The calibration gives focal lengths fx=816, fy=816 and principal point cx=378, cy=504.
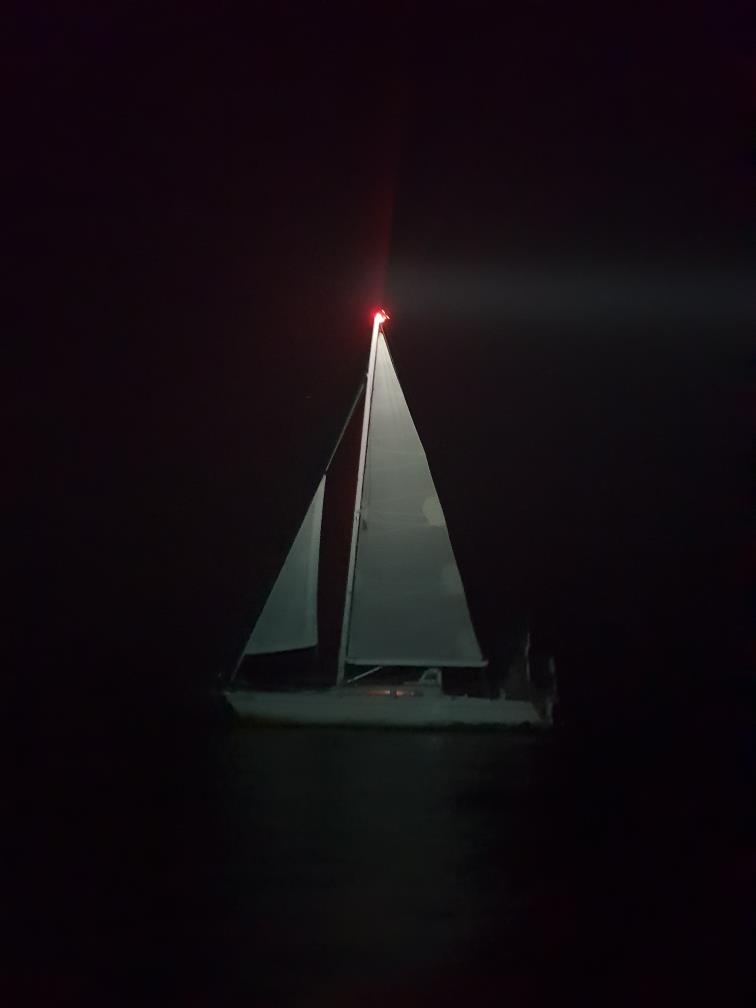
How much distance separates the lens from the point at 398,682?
2080 mm

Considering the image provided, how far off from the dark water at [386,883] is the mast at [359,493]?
19.3 inches

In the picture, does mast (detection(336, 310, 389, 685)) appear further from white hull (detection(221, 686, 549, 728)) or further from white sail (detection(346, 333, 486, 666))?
white hull (detection(221, 686, 549, 728))

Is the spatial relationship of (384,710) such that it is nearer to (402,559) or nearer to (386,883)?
(402,559)

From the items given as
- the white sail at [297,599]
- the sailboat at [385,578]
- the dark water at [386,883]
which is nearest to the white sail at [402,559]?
the sailboat at [385,578]

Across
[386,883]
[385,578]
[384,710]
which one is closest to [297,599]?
[385,578]

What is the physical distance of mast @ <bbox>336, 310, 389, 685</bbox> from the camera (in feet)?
6.60

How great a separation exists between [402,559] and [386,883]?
123 cm

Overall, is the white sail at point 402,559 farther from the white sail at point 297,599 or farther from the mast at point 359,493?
the white sail at point 297,599

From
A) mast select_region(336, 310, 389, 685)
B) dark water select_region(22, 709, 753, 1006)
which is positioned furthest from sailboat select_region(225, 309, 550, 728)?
dark water select_region(22, 709, 753, 1006)

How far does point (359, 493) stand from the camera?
7.24 feet

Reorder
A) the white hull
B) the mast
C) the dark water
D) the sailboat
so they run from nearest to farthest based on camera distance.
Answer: the dark water
the white hull
the mast
the sailboat

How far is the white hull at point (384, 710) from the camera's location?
1.88 metres

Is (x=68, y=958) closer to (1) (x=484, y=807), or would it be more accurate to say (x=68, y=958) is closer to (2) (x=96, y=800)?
(2) (x=96, y=800)

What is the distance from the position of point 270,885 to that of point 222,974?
210 millimetres
